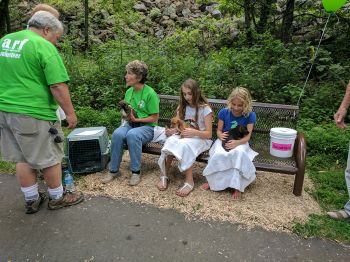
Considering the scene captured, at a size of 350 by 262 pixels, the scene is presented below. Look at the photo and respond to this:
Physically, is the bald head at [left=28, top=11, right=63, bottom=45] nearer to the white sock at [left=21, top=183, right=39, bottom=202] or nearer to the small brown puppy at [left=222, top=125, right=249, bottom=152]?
the white sock at [left=21, top=183, right=39, bottom=202]

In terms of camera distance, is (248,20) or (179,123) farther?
(248,20)

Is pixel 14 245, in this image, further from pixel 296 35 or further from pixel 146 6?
pixel 146 6

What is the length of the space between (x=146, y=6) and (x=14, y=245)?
13.1m

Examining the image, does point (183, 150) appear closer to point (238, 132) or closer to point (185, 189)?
point (185, 189)

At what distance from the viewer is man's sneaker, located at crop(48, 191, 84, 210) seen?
3.42 meters

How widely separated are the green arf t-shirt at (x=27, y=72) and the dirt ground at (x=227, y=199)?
1.27m

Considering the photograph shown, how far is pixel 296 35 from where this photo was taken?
8844 mm

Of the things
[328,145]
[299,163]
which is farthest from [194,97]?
[328,145]

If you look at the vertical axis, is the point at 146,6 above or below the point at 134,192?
above

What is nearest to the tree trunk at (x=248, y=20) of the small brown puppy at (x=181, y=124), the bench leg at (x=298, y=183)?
the small brown puppy at (x=181, y=124)

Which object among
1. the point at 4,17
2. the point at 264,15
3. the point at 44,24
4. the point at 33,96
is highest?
the point at 264,15

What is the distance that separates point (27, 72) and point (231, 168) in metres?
2.22

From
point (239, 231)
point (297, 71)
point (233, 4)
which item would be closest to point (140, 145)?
point (239, 231)

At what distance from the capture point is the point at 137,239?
118 inches
